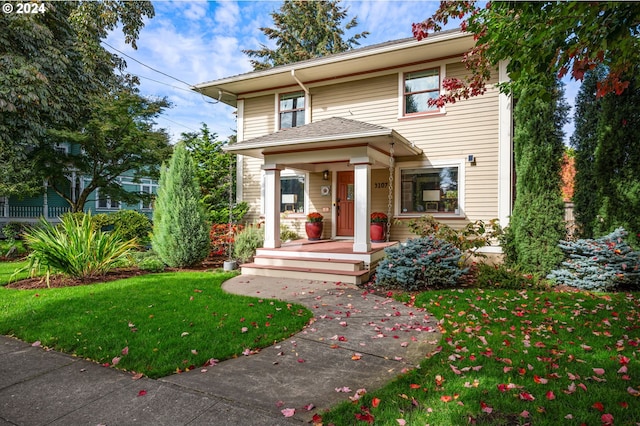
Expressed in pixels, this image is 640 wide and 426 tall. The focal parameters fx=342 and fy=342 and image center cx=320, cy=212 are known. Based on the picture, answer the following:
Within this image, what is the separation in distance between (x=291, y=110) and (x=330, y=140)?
13.7 ft

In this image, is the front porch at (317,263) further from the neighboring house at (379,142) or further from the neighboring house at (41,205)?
the neighboring house at (41,205)

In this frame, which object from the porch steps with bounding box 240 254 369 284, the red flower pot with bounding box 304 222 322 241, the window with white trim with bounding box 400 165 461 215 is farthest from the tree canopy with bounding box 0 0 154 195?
the window with white trim with bounding box 400 165 461 215

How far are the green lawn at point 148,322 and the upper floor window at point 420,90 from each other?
22.0 ft

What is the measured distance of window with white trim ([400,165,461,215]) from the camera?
8859 millimetres

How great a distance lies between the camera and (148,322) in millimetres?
4293

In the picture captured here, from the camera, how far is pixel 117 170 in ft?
44.0

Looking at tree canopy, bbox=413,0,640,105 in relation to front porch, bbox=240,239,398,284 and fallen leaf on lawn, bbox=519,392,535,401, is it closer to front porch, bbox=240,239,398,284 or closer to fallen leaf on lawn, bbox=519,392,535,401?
fallen leaf on lawn, bbox=519,392,535,401

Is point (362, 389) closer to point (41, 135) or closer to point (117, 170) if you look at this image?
point (117, 170)

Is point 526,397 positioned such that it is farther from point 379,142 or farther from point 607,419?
point 379,142

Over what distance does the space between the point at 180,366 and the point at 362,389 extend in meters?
1.65

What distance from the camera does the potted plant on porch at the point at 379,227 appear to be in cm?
927

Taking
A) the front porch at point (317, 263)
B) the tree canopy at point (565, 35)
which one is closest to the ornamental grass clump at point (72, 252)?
the front porch at point (317, 263)

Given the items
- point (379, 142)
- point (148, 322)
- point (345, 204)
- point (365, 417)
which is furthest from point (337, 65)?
point (365, 417)

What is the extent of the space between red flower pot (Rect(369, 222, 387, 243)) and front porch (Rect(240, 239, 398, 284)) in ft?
3.94
